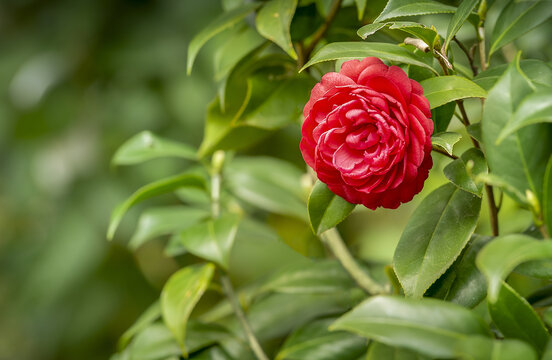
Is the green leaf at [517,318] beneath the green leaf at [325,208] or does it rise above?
beneath

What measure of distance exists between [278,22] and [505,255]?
13.0 inches

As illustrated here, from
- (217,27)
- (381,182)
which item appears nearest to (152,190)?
(217,27)

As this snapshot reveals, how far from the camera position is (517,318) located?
392mm

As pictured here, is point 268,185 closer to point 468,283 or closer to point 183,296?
point 183,296

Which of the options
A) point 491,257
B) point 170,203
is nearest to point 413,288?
point 491,257

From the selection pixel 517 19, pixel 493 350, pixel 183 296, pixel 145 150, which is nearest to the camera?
pixel 493 350

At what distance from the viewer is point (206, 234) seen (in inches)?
25.7

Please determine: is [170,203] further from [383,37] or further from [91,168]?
[383,37]

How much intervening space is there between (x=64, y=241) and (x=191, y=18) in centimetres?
71

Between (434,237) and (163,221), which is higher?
(434,237)

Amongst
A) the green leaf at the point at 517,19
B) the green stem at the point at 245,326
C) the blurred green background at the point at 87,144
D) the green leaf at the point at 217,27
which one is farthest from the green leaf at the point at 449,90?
the blurred green background at the point at 87,144

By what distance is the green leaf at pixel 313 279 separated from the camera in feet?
2.23

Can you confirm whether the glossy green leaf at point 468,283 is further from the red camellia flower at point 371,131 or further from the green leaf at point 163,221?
the green leaf at point 163,221

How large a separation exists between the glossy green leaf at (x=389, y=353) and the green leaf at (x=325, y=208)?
4.1 inches
